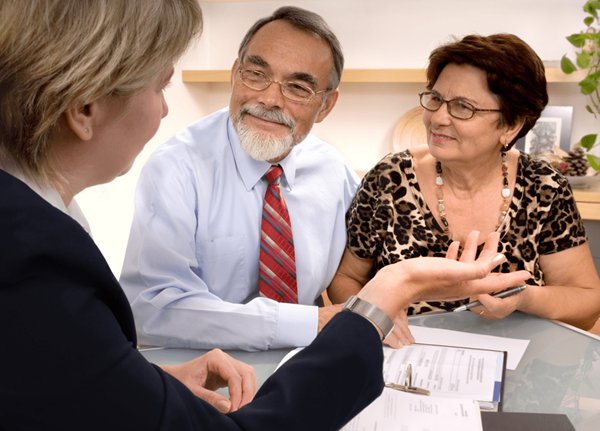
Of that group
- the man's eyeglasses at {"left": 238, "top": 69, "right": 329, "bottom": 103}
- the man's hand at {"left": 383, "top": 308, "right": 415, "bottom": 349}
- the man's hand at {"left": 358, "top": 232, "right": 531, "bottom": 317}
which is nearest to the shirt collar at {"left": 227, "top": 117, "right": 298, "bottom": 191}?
the man's eyeglasses at {"left": 238, "top": 69, "right": 329, "bottom": 103}

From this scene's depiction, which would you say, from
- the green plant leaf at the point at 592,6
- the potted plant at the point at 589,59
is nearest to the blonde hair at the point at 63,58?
the potted plant at the point at 589,59

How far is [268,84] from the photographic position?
5.34 ft

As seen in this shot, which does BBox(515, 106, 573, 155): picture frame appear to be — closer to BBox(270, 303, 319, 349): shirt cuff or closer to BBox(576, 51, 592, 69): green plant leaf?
BBox(576, 51, 592, 69): green plant leaf

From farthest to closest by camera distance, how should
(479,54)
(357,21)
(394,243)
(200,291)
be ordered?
1. (357,21)
2. (394,243)
3. (479,54)
4. (200,291)

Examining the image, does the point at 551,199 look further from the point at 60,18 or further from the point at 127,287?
the point at 60,18

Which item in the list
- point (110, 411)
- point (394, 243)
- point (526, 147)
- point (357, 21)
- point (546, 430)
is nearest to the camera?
point (110, 411)

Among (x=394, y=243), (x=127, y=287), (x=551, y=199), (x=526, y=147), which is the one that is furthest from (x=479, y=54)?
(x=526, y=147)

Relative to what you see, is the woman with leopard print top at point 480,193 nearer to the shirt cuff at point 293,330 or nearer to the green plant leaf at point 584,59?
the shirt cuff at point 293,330

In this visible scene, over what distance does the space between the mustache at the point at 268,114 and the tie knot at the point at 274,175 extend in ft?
0.44

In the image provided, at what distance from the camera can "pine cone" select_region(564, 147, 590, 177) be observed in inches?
115

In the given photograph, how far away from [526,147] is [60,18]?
3088 millimetres

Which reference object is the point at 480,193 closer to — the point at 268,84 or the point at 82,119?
the point at 268,84

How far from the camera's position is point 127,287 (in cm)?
141

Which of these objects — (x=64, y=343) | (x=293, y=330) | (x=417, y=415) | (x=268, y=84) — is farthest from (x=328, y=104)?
(x=64, y=343)
